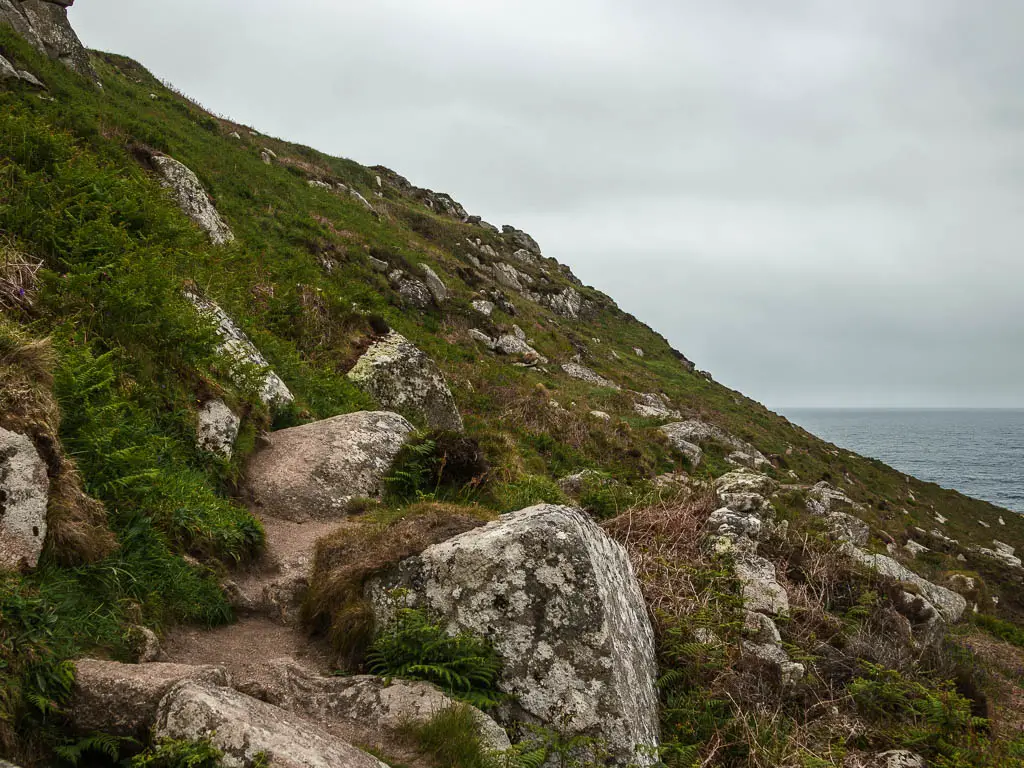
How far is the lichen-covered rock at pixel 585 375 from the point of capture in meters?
35.5

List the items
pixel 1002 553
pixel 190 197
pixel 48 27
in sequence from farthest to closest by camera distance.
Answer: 1. pixel 1002 553
2. pixel 48 27
3. pixel 190 197

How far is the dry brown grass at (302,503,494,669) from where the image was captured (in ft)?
17.7

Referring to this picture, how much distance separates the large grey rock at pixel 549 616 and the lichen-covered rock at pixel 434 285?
24.7 meters

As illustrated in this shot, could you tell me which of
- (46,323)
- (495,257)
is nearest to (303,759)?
(46,323)

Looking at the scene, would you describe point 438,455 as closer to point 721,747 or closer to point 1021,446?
point 721,747

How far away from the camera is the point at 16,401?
4.48 meters

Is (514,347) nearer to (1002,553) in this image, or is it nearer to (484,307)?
(484,307)

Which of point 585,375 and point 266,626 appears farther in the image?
point 585,375

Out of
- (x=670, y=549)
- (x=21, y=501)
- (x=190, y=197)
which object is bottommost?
(x=670, y=549)

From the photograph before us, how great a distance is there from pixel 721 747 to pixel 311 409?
992cm

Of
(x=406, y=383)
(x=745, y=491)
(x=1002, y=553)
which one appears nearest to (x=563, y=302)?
(x=1002, y=553)

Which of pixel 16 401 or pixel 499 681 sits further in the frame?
pixel 499 681

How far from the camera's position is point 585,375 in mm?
36594

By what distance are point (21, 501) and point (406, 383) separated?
11.7 metres
